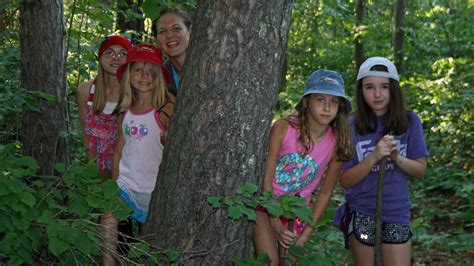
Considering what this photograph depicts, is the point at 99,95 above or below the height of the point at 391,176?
above

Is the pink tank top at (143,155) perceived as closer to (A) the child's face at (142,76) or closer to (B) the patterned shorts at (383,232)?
(A) the child's face at (142,76)

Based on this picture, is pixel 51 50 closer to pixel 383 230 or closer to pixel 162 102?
pixel 162 102

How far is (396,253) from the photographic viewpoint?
13.0 ft

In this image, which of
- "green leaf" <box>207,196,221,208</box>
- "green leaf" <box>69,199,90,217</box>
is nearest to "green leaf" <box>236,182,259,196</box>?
"green leaf" <box>207,196,221,208</box>

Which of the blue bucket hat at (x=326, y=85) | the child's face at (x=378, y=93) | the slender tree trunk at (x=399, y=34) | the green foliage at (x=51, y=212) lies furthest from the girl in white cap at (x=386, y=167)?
the slender tree trunk at (x=399, y=34)

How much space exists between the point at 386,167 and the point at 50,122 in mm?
3254

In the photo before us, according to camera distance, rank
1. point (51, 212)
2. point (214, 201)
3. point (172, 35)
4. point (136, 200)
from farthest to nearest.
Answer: point (172, 35) < point (136, 200) < point (51, 212) < point (214, 201)

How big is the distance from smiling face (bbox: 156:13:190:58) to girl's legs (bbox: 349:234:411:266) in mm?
1947

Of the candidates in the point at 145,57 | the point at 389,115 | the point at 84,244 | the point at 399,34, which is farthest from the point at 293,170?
the point at 399,34

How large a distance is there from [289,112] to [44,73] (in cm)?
259

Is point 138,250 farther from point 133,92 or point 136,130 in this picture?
point 133,92

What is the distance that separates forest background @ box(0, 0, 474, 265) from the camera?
2988mm

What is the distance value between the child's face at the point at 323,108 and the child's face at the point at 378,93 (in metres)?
0.33

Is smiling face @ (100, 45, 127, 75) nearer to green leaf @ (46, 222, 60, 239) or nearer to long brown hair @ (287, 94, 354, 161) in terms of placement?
long brown hair @ (287, 94, 354, 161)
